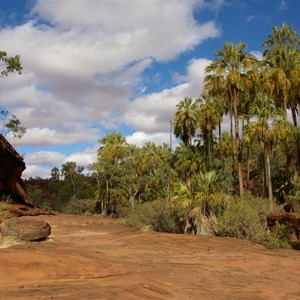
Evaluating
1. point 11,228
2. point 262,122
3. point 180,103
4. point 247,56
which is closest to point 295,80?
point 247,56

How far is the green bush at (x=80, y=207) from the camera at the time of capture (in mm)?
51375

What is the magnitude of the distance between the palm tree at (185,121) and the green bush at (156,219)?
1714 cm

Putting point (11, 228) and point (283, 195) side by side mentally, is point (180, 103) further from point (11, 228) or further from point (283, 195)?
point (11, 228)

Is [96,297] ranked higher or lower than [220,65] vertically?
lower

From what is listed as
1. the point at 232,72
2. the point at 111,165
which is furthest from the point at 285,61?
the point at 111,165

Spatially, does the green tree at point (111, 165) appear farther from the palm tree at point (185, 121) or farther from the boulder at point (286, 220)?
the boulder at point (286, 220)

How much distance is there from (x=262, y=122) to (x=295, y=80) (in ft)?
24.2

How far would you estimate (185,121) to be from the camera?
1604 inches

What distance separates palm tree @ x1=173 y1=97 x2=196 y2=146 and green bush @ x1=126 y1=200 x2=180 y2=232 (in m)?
17.1

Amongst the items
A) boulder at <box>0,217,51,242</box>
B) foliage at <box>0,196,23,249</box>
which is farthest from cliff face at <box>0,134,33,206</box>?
foliage at <box>0,196,23,249</box>

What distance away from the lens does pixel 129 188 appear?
44.6m

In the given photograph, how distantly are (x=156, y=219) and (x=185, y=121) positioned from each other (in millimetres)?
18389

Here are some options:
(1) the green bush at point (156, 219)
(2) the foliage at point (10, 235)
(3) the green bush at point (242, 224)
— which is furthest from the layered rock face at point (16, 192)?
(3) the green bush at point (242, 224)

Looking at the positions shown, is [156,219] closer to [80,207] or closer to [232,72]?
[232,72]
